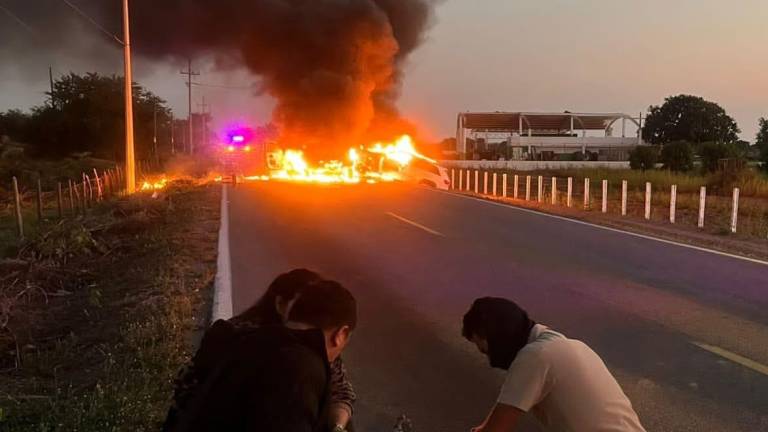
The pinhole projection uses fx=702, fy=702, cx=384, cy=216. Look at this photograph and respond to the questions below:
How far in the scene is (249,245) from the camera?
11625mm

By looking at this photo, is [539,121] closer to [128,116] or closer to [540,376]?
[128,116]

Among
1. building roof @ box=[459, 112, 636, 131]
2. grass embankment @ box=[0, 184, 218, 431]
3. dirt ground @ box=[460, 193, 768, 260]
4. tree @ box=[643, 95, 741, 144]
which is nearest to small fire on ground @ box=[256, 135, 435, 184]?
dirt ground @ box=[460, 193, 768, 260]

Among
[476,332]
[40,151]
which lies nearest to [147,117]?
[40,151]

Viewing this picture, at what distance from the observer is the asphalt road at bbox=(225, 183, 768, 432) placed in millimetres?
4652

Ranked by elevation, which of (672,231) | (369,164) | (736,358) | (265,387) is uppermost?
(369,164)

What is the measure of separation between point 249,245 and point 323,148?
20393 millimetres

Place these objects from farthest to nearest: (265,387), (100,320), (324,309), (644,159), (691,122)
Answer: (691,122) → (644,159) → (100,320) → (324,309) → (265,387)

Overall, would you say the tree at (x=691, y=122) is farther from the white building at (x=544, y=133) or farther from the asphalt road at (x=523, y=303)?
the asphalt road at (x=523, y=303)

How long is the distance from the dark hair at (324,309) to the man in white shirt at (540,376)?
2.54 ft

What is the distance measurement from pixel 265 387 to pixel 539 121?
82.0 m

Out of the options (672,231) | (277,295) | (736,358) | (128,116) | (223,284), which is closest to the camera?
(277,295)

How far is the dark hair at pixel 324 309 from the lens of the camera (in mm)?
2186

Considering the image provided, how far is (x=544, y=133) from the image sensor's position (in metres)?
82.9

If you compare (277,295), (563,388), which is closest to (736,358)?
(563,388)
